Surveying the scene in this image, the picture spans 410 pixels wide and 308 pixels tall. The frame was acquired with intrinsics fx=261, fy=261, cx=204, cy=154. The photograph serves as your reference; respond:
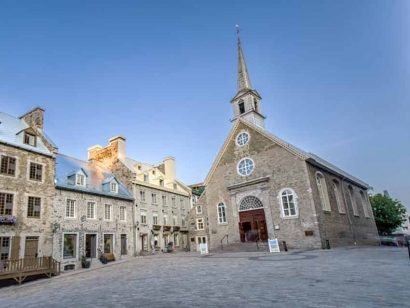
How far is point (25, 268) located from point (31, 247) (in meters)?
3.81

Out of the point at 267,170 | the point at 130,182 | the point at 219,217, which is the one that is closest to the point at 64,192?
the point at 130,182

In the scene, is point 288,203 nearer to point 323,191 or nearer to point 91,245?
point 323,191

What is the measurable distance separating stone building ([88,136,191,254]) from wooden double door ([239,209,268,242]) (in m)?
11.6

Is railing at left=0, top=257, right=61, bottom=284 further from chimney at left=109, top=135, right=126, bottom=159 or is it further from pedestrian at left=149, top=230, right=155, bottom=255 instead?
chimney at left=109, top=135, right=126, bottom=159

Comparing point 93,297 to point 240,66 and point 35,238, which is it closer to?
point 35,238

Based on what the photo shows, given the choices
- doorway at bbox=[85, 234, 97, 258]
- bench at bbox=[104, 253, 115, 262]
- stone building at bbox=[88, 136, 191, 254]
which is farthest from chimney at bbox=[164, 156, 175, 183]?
doorway at bbox=[85, 234, 97, 258]

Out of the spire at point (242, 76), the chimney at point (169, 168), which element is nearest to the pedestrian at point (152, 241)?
the chimney at point (169, 168)

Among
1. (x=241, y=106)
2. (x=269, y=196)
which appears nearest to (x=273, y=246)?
(x=269, y=196)

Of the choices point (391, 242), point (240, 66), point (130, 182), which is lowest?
point (391, 242)

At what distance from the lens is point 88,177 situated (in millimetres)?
27062

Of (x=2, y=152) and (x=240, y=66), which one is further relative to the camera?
(x=240, y=66)

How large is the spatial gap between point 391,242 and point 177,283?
36419 millimetres

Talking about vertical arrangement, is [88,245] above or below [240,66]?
below

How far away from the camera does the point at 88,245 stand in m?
23.7
